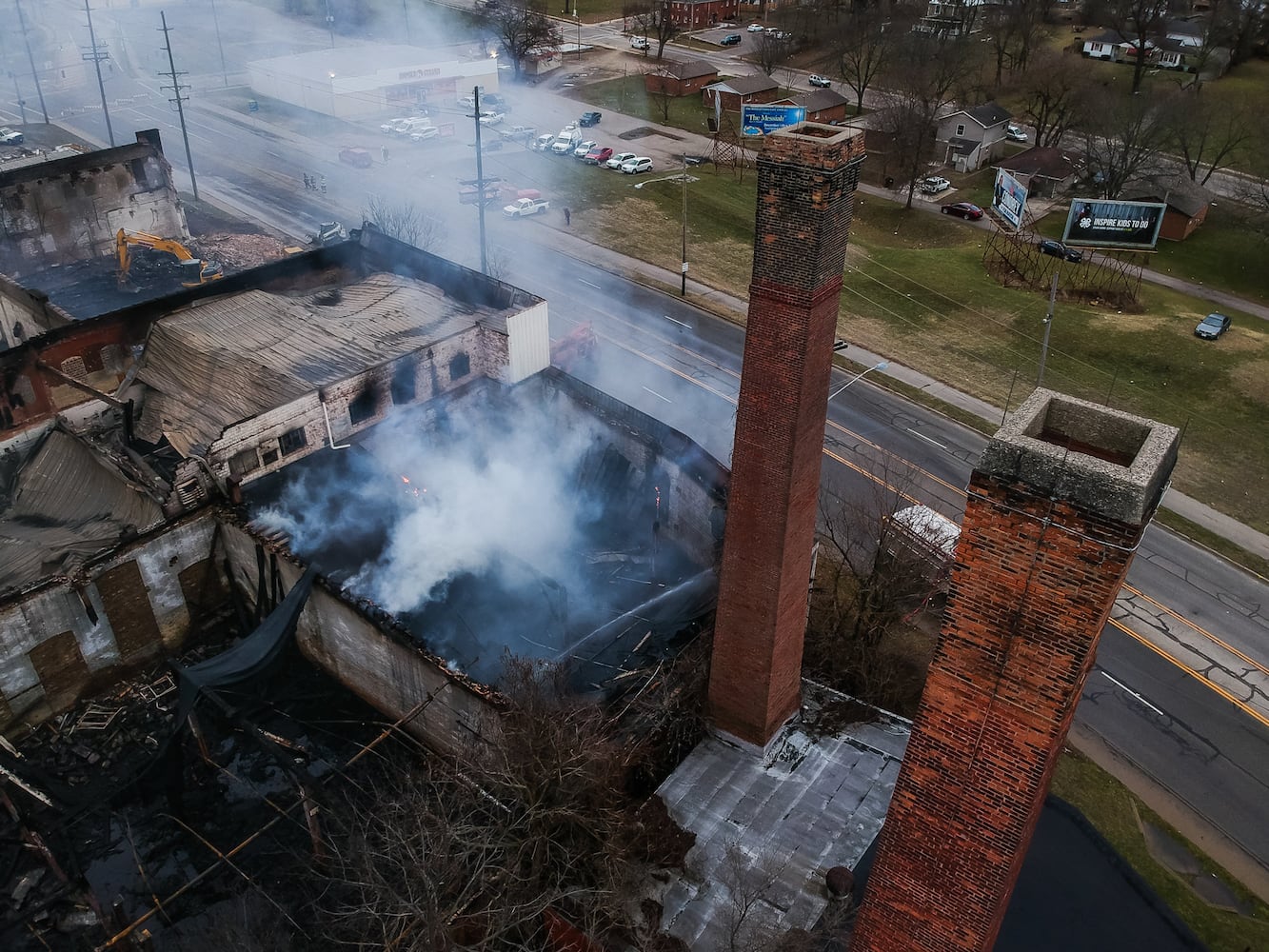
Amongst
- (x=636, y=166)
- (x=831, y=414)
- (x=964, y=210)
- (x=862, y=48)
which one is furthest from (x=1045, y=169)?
(x=831, y=414)

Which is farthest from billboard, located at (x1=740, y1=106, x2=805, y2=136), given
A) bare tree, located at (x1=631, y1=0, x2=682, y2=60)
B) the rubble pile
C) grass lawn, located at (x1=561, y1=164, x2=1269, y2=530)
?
bare tree, located at (x1=631, y1=0, x2=682, y2=60)

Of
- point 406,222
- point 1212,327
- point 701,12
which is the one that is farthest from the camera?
point 701,12

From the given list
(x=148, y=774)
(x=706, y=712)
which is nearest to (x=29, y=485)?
(x=148, y=774)

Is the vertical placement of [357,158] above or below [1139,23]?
below

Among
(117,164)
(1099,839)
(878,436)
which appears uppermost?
(117,164)

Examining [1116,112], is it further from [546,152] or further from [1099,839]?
[1099,839]

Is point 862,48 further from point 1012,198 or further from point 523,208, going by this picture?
point 1012,198
